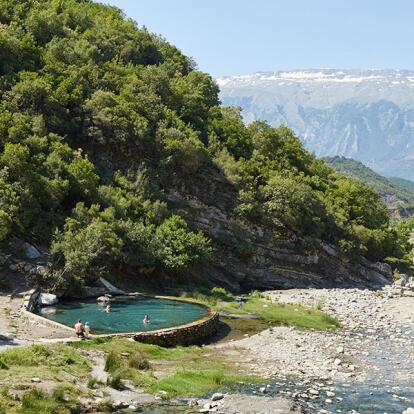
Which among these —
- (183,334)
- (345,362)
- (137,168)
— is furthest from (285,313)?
(137,168)

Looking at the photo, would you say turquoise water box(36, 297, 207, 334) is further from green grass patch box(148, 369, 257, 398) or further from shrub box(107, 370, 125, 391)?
shrub box(107, 370, 125, 391)

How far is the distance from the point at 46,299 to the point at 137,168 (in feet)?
91.1

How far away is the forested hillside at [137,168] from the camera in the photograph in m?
50.9

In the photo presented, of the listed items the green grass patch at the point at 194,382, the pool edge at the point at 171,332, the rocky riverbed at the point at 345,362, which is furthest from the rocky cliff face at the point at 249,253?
the green grass patch at the point at 194,382

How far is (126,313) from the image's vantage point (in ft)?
132

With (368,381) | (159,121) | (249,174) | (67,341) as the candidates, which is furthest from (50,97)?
(368,381)

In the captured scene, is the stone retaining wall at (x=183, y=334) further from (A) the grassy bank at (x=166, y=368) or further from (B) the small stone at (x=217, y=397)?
(B) the small stone at (x=217, y=397)

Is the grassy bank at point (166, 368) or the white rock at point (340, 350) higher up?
the grassy bank at point (166, 368)

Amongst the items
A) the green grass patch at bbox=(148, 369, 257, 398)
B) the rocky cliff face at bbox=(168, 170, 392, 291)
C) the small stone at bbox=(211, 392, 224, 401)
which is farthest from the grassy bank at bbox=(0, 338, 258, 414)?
the rocky cliff face at bbox=(168, 170, 392, 291)

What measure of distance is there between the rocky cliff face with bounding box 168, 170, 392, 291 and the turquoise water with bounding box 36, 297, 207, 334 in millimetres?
17259

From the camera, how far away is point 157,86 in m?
77.7

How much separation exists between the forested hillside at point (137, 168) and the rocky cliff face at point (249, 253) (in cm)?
27

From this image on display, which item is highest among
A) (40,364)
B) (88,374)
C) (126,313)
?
(40,364)

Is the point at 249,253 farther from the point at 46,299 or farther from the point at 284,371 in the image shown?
the point at 284,371
